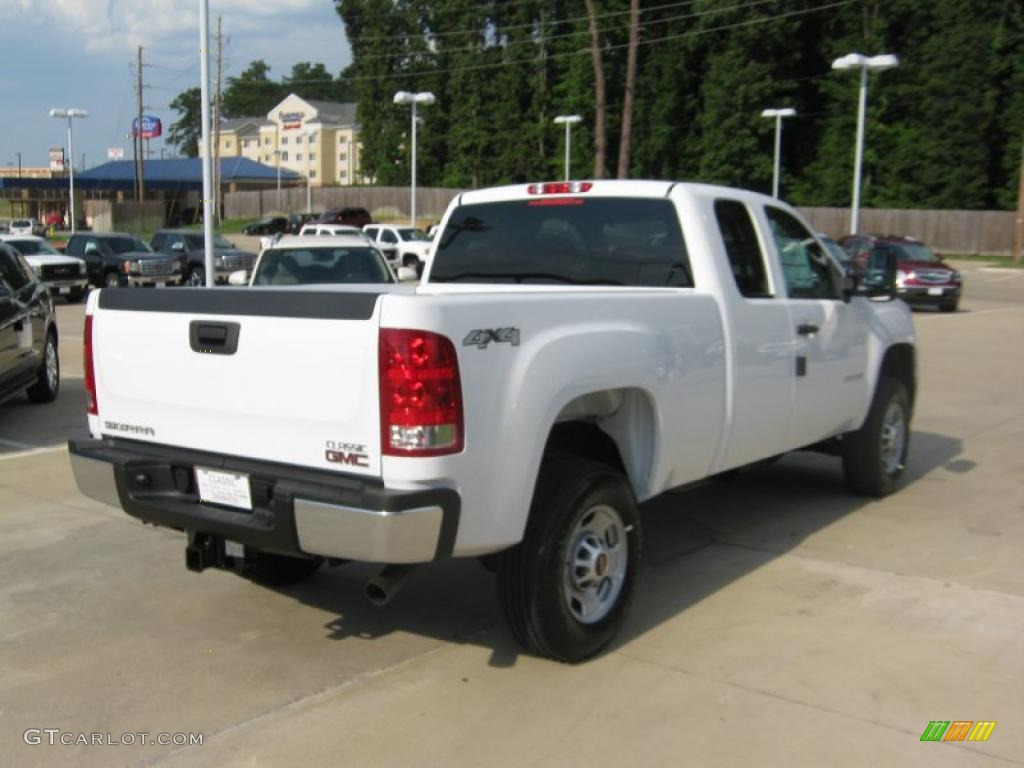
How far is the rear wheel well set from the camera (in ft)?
15.3

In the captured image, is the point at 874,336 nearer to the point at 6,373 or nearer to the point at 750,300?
the point at 750,300

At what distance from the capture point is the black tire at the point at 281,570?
543cm

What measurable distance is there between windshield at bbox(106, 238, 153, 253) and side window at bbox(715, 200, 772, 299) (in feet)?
82.6

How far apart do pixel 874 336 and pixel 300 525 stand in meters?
4.59

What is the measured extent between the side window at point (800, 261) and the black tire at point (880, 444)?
1.09 metres

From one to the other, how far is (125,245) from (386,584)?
2698cm

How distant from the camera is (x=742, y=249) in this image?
582cm

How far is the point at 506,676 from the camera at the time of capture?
4.45 meters

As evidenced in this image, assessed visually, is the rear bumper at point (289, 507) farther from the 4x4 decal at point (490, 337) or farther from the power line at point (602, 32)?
the power line at point (602, 32)

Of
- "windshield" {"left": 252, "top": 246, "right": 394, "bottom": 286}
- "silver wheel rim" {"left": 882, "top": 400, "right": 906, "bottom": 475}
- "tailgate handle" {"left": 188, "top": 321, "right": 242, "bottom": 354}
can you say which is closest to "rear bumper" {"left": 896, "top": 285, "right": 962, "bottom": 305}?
"windshield" {"left": 252, "top": 246, "right": 394, "bottom": 286}

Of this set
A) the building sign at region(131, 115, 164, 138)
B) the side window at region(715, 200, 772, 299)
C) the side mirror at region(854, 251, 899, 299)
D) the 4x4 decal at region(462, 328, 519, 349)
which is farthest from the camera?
the building sign at region(131, 115, 164, 138)

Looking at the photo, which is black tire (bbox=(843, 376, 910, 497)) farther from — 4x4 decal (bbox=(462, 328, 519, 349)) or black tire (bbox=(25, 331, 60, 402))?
black tire (bbox=(25, 331, 60, 402))

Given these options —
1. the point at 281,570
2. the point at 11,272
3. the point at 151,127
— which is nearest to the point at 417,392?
the point at 281,570

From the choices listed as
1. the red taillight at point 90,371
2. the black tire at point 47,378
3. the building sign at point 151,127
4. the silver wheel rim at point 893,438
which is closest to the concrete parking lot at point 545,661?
the silver wheel rim at point 893,438
